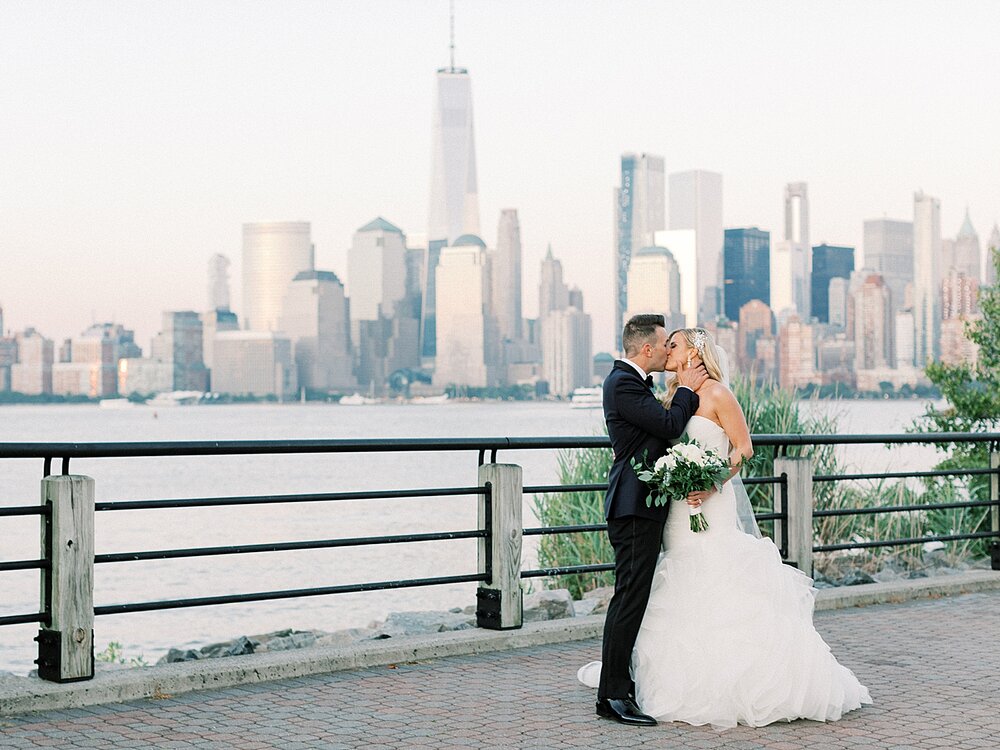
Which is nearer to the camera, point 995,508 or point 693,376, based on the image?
point 693,376

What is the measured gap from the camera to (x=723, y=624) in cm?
716

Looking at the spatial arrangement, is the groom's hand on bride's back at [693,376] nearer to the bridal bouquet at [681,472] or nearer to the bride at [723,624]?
the bride at [723,624]

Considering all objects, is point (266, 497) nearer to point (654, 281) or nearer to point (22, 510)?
point (22, 510)

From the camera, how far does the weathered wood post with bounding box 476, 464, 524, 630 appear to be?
29.2 feet

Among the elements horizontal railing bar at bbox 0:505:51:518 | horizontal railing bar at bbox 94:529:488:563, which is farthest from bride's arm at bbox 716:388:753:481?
horizontal railing bar at bbox 0:505:51:518

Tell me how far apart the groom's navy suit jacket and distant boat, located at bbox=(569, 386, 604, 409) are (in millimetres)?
217

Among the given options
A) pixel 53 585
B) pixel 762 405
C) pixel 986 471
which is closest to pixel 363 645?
pixel 53 585

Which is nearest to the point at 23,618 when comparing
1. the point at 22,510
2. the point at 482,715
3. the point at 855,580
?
the point at 22,510

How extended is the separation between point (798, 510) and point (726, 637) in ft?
12.8

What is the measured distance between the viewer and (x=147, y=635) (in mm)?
22938

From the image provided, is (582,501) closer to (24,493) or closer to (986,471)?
(986,471)

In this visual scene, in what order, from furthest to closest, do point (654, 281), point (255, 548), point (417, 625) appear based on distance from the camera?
1. point (654, 281)
2. point (417, 625)
3. point (255, 548)

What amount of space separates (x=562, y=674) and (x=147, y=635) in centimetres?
1634

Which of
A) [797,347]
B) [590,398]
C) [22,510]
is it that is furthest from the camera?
[797,347]
